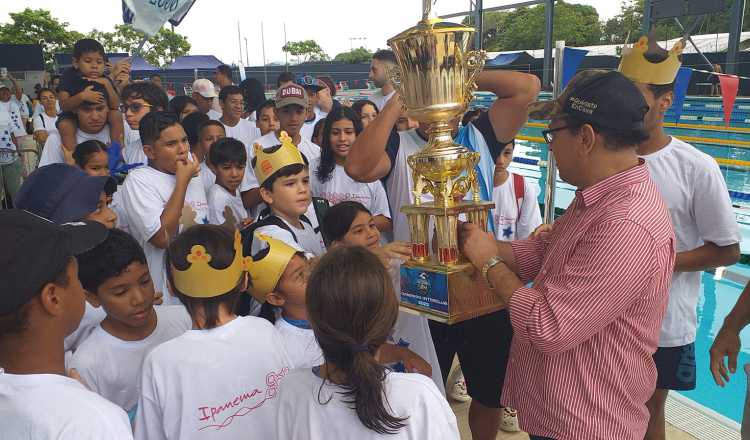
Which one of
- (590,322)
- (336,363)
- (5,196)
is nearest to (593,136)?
(590,322)

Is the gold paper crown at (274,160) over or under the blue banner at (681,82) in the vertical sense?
under

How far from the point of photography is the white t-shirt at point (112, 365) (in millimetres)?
1851

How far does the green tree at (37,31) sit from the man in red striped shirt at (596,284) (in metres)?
43.8

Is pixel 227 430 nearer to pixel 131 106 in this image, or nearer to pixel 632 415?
pixel 632 415

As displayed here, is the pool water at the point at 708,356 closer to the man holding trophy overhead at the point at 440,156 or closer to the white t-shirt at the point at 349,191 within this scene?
the white t-shirt at the point at 349,191

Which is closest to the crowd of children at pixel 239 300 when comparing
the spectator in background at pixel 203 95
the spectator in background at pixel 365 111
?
the spectator in background at pixel 365 111

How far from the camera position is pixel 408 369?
1.92 meters

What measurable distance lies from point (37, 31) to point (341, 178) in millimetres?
44665

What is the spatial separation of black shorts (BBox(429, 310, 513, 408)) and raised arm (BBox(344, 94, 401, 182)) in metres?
0.79

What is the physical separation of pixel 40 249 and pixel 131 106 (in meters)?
3.95

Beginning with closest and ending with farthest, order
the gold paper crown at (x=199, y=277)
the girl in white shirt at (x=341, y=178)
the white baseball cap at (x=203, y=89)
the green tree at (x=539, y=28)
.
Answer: the gold paper crown at (x=199, y=277) → the girl in white shirt at (x=341, y=178) → the white baseball cap at (x=203, y=89) → the green tree at (x=539, y=28)

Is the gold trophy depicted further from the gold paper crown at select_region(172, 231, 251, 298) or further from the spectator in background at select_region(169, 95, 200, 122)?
the spectator in background at select_region(169, 95, 200, 122)

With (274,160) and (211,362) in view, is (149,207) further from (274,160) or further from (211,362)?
(211,362)

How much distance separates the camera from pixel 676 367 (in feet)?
7.61
